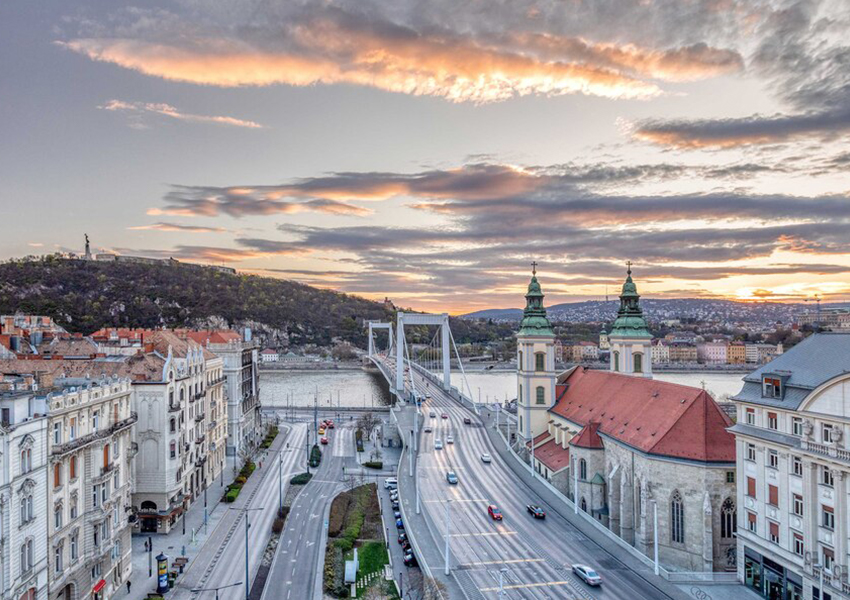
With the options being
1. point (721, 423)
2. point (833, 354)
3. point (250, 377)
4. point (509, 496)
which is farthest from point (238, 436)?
point (833, 354)

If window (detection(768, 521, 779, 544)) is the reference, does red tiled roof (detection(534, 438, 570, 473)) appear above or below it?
below

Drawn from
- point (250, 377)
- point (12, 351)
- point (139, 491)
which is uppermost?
point (12, 351)

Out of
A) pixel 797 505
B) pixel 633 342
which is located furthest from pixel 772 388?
pixel 633 342

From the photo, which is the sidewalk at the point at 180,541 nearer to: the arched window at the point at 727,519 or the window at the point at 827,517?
the arched window at the point at 727,519

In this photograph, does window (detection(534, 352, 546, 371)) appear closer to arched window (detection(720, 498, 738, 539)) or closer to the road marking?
arched window (detection(720, 498, 738, 539))

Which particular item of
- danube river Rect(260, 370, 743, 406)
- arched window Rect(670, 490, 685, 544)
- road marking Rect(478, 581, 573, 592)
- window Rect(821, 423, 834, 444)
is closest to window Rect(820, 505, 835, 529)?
window Rect(821, 423, 834, 444)

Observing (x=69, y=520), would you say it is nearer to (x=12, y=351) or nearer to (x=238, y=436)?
(x=12, y=351)
